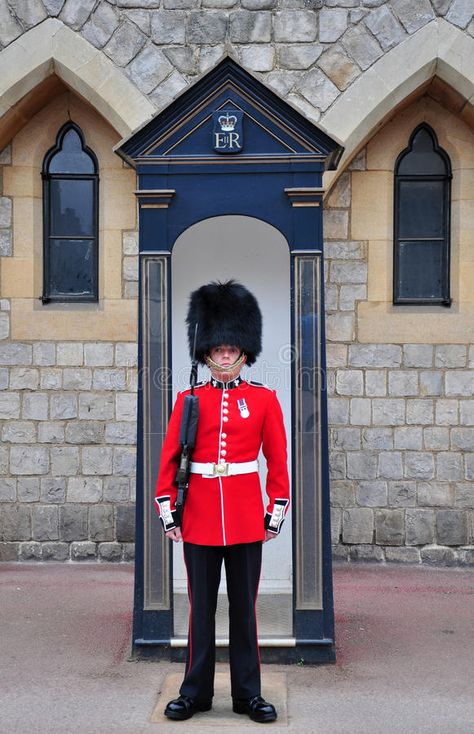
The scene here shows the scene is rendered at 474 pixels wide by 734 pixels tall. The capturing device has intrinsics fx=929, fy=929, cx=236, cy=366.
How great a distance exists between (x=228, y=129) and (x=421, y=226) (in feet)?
8.63

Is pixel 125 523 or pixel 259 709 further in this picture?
pixel 125 523

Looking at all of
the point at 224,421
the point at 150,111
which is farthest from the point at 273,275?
the point at 150,111

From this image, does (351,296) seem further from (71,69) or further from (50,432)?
(71,69)

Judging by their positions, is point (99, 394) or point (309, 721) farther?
point (99, 394)

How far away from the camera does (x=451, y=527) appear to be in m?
6.01

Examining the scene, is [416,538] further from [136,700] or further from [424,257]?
[136,700]

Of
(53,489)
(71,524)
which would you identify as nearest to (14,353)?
(53,489)

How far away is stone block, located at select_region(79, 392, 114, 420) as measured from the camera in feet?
19.9

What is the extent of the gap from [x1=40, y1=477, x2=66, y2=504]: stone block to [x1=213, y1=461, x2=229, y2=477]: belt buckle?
2790 millimetres

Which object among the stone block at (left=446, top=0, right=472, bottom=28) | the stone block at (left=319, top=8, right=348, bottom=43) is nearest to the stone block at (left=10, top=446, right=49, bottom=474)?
the stone block at (left=319, top=8, right=348, bottom=43)

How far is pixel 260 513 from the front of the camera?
353 cm

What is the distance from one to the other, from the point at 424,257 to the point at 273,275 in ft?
6.62

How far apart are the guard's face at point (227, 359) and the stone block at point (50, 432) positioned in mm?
2751

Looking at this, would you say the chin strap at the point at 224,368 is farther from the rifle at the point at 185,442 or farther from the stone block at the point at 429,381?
the stone block at the point at 429,381
